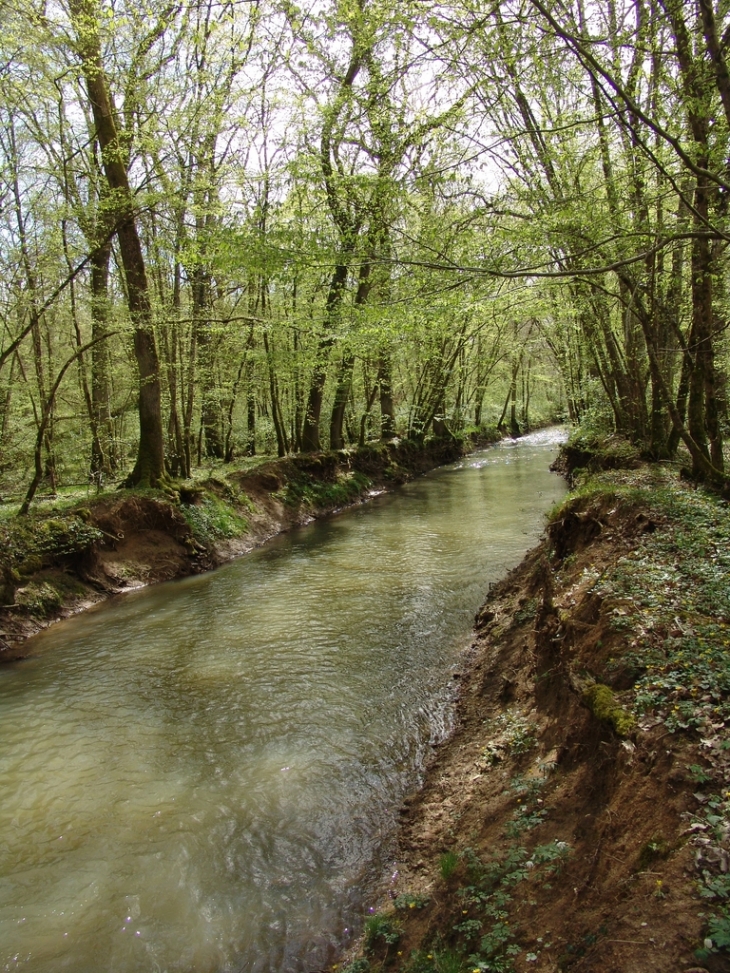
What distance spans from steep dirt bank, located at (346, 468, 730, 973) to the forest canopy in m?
3.08

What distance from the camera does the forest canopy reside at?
232 inches

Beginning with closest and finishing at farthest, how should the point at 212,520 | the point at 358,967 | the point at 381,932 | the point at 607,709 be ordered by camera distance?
the point at 358,967 → the point at 381,932 → the point at 607,709 → the point at 212,520

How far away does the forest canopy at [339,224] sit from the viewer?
5.90 meters

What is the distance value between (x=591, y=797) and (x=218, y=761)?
3.63m

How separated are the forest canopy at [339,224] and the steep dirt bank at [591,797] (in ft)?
10.1

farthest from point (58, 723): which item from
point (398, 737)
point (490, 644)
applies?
point (490, 644)

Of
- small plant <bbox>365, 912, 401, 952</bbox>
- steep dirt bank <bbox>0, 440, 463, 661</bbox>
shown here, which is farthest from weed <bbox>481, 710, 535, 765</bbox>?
steep dirt bank <bbox>0, 440, 463, 661</bbox>

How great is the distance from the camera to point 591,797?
343cm

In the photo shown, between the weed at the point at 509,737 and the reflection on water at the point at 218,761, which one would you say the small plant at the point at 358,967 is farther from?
the weed at the point at 509,737

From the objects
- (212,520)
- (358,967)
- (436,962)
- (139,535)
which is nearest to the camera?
(436,962)

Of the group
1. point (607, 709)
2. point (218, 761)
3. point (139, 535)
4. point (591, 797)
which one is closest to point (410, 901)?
point (591, 797)

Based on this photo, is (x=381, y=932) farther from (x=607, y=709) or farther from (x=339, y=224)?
(x=339, y=224)

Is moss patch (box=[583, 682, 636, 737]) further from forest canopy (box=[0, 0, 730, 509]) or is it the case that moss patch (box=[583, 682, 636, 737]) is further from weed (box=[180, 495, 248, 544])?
weed (box=[180, 495, 248, 544])

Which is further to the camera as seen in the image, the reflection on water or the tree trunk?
the tree trunk
